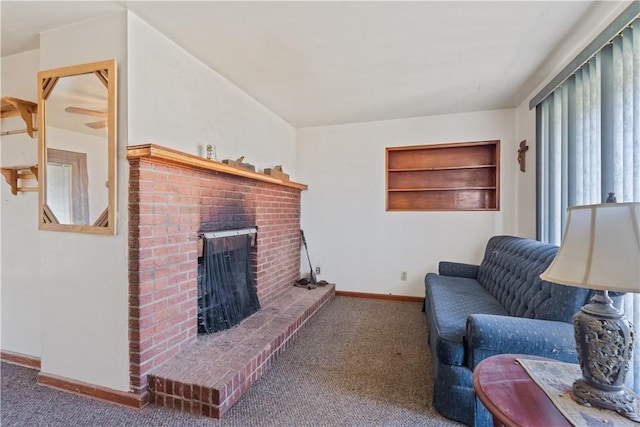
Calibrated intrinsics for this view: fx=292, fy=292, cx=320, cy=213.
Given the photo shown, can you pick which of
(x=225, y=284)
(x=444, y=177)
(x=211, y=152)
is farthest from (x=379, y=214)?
(x=211, y=152)

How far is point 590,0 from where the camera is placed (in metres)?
1.67

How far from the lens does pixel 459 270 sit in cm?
333

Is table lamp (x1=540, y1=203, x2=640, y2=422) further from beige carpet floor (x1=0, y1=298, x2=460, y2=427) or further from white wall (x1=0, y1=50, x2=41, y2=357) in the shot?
white wall (x1=0, y1=50, x2=41, y2=357)

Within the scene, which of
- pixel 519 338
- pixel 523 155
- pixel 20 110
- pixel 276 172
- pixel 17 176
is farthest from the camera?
pixel 276 172

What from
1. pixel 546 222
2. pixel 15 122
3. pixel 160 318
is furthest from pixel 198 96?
pixel 546 222

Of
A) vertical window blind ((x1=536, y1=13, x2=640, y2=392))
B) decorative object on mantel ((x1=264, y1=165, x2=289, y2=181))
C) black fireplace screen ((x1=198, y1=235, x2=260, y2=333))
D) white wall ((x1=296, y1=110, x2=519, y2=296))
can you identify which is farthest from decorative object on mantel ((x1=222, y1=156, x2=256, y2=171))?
vertical window blind ((x1=536, y1=13, x2=640, y2=392))

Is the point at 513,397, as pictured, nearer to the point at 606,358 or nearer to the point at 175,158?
the point at 606,358

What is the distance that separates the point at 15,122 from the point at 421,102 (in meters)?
3.74

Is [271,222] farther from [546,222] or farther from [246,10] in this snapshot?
[546,222]

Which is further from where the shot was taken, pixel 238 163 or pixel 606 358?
pixel 238 163

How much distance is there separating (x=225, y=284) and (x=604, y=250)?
2.44 metres

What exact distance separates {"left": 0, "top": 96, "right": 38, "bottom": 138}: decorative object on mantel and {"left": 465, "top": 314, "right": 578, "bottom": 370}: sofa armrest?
330 centimetres

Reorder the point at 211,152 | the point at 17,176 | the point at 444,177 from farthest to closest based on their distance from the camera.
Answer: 1. the point at 444,177
2. the point at 211,152
3. the point at 17,176

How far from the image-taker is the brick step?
1.70 m
